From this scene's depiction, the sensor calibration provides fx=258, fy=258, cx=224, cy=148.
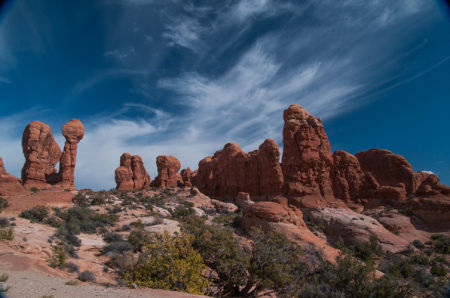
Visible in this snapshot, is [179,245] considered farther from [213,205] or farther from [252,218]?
[213,205]

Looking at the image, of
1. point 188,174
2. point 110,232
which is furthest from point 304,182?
point 188,174

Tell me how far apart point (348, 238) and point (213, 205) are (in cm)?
1913

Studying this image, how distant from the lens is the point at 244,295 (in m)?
11.1

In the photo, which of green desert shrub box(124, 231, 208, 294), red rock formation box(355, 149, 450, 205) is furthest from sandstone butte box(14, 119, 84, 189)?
red rock formation box(355, 149, 450, 205)

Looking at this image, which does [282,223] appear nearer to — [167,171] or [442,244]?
[442,244]

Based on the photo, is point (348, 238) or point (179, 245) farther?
point (348, 238)

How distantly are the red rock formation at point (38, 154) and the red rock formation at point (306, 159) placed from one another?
35.3 metres

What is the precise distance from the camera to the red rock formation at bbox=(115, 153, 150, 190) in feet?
181

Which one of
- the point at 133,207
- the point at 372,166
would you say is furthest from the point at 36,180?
the point at 372,166

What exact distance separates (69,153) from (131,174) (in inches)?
740

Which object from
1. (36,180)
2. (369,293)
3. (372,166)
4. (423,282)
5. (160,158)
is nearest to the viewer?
(369,293)

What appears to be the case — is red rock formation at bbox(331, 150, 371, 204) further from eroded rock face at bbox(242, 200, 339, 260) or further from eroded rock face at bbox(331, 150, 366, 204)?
eroded rock face at bbox(242, 200, 339, 260)

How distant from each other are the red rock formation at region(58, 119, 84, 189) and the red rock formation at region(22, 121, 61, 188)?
1901mm

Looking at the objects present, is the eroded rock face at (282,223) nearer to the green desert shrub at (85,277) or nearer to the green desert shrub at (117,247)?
the green desert shrub at (117,247)
